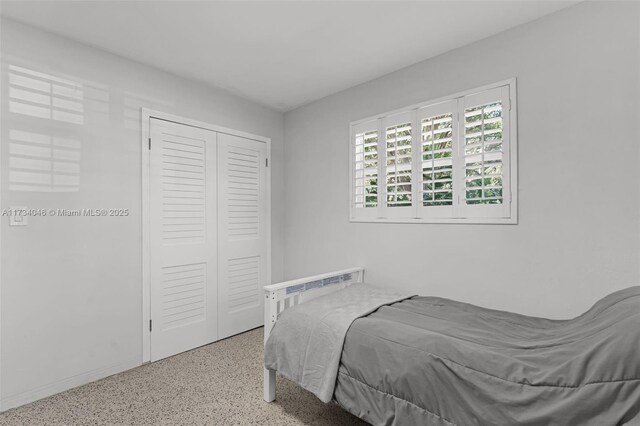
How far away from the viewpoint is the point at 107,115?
2.47 meters

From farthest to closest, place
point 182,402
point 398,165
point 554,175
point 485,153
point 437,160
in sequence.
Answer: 1. point 398,165
2. point 437,160
3. point 485,153
4. point 182,402
5. point 554,175

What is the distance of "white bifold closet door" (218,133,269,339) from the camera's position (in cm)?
320

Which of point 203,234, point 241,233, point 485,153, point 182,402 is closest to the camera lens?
point 182,402

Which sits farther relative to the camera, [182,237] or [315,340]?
[182,237]

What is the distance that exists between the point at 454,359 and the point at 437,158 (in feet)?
5.00

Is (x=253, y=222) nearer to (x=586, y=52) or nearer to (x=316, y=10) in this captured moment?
(x=316, y=10)

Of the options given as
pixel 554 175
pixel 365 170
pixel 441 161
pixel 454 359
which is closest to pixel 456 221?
pixel 441 161

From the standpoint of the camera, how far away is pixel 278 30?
2189 millimetres

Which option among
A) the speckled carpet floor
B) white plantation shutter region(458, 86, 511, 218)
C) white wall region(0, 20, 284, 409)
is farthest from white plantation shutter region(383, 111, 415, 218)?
white wall region(0, 20, 284, 409)

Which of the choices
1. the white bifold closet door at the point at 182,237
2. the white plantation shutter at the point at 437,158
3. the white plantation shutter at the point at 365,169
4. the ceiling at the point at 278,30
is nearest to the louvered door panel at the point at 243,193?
the white bifold closet door at the point at 182,237

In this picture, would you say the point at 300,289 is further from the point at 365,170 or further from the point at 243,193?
the point at 243,193

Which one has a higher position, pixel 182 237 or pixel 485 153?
pixel 485 153

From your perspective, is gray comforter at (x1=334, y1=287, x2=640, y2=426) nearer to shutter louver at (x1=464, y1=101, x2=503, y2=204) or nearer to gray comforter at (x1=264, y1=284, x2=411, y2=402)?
gray comforter at (x1=264, y1=284, x2=411, y2=402)

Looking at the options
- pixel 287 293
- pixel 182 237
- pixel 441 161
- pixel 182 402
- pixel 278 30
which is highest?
pixel 278 30
